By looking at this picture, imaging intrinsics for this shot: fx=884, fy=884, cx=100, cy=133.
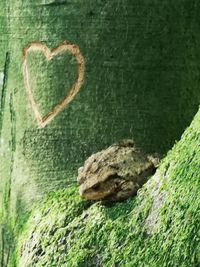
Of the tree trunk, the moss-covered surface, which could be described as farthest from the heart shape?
the moss-covered surface

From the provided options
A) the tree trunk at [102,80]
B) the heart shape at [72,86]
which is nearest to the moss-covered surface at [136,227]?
the tree trunk at [102,80]

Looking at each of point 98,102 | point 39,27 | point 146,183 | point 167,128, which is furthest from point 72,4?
point 146,183

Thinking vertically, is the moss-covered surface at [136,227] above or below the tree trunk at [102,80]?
below

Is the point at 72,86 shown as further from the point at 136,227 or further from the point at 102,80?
the point at 136,227

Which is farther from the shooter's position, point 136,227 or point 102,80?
A: point 102,80

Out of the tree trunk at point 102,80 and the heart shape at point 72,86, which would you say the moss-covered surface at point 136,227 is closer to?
the tree trunk at point 102,80

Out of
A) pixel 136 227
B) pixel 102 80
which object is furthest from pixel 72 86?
pixel 136 227

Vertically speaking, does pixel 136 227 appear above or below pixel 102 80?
below
